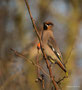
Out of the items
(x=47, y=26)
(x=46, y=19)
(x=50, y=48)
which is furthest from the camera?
(x=46, y=19)

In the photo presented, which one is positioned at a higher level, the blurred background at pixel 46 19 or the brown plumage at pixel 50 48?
the brown plumage at pixel 50 48

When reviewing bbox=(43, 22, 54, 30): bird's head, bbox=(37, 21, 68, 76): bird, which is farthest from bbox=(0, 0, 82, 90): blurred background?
bbox=(37, 21, 68, 76): bird

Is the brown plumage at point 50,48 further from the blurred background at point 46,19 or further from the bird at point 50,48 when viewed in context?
the blurred background at point 46,19

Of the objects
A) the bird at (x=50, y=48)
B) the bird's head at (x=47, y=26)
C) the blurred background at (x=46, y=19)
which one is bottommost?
the blurred background at (x=46, y=19)

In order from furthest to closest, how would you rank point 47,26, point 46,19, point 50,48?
point 46,19 < point 47,26 < point 50,48

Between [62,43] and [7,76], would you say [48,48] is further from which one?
[62,43]

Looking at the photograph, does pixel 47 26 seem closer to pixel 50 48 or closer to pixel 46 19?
pixel 50 48

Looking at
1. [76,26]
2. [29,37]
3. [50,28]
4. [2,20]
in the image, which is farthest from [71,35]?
[50,28]

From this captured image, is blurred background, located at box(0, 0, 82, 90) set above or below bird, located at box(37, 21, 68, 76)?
below

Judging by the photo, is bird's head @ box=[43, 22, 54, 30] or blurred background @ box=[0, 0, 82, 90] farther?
blurred background @ box=[0, 0, 82, 90]

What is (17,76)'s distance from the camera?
4535mm

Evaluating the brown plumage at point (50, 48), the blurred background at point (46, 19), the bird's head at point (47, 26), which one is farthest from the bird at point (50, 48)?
the blurred background at point (46, 19)

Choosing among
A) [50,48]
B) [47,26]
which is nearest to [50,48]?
[50,48]

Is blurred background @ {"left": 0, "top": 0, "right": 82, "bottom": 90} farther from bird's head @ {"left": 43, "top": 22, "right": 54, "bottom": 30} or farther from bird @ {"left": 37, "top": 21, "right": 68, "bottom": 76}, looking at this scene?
bird @ {"left": 37, "top": 21, "right": 68, "bottom": 76}
